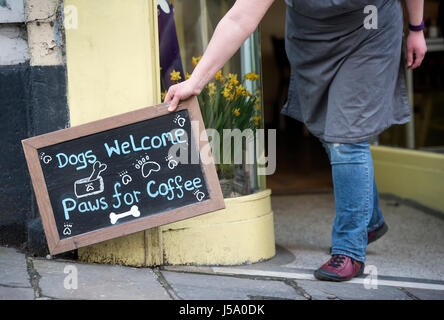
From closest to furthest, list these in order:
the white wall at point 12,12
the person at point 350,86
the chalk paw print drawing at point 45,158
Answer: the chalk paw print drawing at point 45,158 < the person at point 350,86 < the white wall at point 12,12

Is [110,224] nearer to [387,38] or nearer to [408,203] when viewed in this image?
[387,38]

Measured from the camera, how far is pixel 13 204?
105 inches

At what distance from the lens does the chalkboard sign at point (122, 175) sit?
91.9 inches

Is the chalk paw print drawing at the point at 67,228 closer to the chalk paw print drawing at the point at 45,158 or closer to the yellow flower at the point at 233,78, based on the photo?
the chalk paw print drawing at the point at 45,158

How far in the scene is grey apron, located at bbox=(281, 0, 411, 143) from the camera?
2426 millimetres

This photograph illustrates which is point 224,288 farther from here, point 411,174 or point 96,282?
point 411,174

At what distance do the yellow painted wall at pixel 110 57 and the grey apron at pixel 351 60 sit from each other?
2.08 feet

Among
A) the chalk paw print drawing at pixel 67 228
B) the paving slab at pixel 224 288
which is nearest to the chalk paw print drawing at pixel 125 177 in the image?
the chalk paw print drawing at pixel 67 228

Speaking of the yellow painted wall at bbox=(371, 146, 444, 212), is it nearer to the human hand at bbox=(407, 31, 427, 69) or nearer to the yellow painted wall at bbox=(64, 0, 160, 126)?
the human hand at bbox=(407, 31, 427, 69)

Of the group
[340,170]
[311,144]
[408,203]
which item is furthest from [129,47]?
[311,144]

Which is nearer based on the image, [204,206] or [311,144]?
[204,206]

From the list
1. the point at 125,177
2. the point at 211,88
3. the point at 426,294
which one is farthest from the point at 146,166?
the point at 426,294

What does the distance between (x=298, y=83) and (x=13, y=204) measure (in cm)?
137

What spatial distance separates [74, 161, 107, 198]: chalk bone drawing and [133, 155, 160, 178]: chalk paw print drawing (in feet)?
0.44
